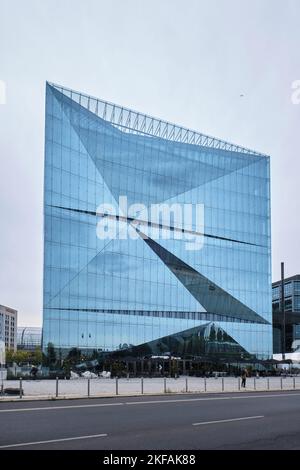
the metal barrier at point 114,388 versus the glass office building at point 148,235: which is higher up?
the glass office building at point 148,235

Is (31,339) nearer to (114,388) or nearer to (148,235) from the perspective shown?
(148,235)

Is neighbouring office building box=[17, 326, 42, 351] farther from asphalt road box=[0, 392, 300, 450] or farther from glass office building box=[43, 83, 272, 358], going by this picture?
asphalt road box=[0, 392, 300, 450]

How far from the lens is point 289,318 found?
406 feet

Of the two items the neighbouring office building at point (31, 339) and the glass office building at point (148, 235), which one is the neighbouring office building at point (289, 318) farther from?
the neighbouring office building at point (31, 339)

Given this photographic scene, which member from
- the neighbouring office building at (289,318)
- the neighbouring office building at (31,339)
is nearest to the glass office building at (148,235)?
the neighbouring office building at (289,318)

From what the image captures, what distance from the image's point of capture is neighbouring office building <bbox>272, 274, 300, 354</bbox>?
123938 millimetres

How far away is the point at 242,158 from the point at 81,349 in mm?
45600

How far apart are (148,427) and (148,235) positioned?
74.7m

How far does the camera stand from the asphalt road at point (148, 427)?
13344 millimetres

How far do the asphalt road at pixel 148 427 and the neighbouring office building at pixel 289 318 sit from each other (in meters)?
102

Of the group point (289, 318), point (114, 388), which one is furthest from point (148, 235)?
point (114, 388)

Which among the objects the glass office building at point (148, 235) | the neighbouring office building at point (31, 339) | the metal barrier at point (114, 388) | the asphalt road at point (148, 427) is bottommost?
the neighbouring office building at point (31, 339)
